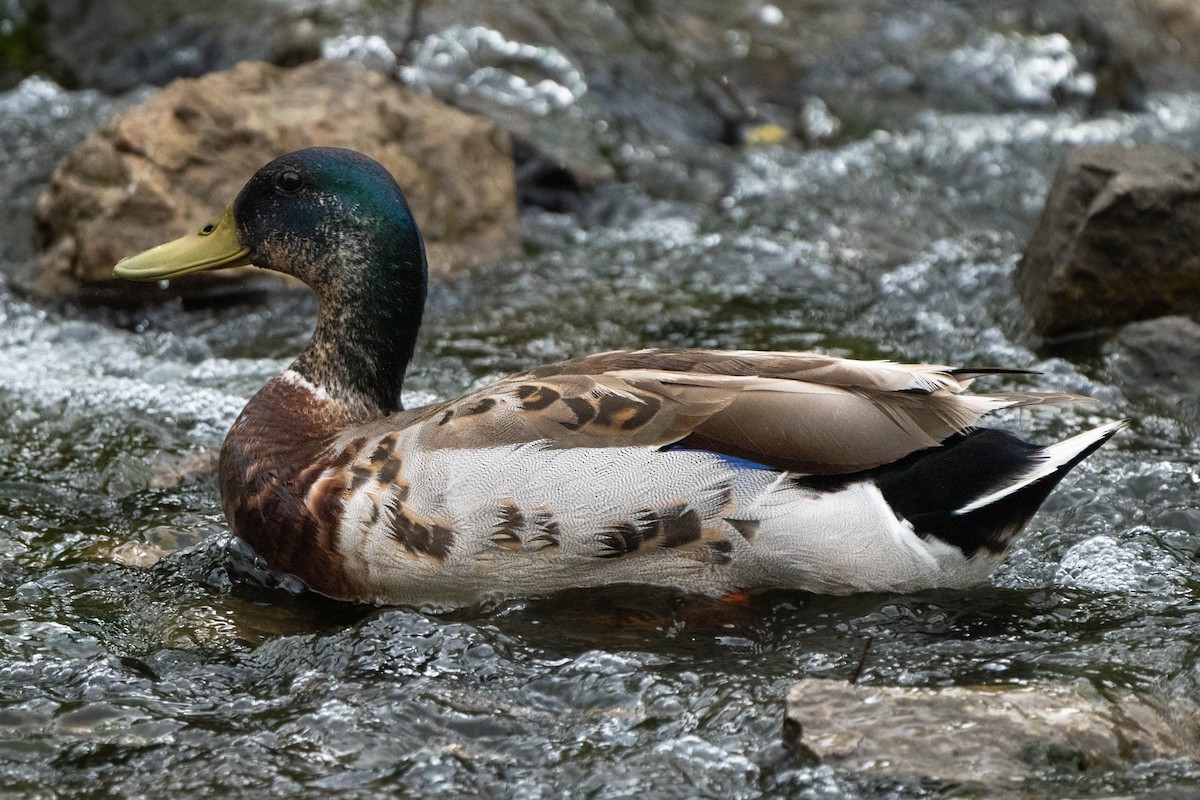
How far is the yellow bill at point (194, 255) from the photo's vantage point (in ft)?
16.3

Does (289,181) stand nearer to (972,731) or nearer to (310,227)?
(310,227)

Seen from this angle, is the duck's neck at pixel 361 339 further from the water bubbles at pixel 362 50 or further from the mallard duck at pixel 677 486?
the water bubbles at pixel 362 50

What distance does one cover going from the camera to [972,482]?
410 centimetres

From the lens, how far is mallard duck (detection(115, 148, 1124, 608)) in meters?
4.09

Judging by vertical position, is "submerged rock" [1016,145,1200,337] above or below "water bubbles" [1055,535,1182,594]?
above

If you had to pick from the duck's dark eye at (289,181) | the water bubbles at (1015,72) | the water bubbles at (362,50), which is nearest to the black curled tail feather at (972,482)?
the duck's dark eye at (289,181)

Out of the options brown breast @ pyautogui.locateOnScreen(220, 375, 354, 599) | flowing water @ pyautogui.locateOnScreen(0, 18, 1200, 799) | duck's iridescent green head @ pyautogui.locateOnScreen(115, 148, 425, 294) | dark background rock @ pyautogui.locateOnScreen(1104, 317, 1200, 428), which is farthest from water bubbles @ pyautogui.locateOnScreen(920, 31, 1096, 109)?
brown breast @ pyautogui.locateOnScreen(220, 375, 354, 599)

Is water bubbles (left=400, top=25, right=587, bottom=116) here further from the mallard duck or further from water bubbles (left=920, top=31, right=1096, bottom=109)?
the mallard duck

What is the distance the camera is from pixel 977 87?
1021 centimetres

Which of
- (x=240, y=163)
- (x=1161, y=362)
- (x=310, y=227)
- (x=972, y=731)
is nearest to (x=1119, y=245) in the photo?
(x=1161, y=362)

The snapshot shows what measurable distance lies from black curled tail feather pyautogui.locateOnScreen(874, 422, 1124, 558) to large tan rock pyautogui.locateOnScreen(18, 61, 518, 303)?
12.7 feet

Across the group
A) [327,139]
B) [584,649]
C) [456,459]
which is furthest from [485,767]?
[327,139]

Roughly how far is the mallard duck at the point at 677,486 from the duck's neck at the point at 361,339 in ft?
1.41

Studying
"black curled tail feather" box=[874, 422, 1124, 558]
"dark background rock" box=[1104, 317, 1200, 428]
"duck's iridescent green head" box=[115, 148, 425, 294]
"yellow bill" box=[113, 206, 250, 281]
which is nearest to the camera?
"black curled tail feather" box=[874, 422, 1124, 558]
